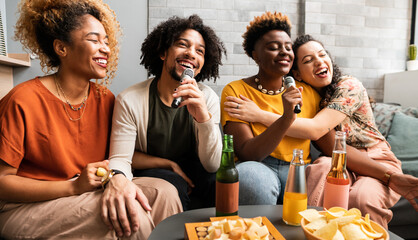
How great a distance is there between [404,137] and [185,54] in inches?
60.3

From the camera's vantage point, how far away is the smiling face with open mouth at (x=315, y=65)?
152cm

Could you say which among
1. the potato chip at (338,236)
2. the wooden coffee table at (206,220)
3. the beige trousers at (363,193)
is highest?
the potato chip at (338,236)

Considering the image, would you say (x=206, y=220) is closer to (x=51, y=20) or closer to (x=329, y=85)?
(x=51, y=20)

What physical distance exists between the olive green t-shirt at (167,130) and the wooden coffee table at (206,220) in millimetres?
560

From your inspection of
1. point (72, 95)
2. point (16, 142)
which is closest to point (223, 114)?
point (72, 95)

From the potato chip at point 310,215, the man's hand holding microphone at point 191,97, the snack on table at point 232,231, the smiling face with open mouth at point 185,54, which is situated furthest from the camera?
the smiling face with open mouth at point 185,54

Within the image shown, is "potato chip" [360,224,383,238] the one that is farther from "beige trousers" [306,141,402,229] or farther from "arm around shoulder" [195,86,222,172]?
"arm around shoulder" [195,86,222,172]

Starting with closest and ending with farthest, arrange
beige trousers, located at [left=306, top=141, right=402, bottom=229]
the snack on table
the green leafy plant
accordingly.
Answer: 1. the snack on table
2. beige trousers, located at [left=306, top=141, right=402, bottom=229]
3. the green leafy plant

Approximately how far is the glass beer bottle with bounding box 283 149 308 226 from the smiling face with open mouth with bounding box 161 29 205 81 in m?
0.76

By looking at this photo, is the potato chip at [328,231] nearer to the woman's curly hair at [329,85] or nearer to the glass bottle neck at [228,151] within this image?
the glass bottle neck at [228,151]

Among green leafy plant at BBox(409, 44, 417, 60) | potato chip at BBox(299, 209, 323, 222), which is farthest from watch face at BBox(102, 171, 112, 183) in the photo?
green leafy plant at BBox(409, 44, 417, 60)

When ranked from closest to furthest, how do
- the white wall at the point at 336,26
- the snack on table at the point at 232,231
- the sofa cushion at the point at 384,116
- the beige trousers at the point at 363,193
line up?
the snack on table at the point at 232,231
the beige trousers at the point at 363,193
the sofa cushion at the point at 384,116
the white wall at the point at 336,26

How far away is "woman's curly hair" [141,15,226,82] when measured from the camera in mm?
1395

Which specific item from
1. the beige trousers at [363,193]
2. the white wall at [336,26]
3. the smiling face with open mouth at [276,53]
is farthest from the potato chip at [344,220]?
the white wall at [336,26]
